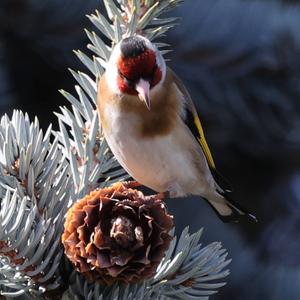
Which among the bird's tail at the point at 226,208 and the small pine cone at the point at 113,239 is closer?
the small pine cone at the point at 113,239

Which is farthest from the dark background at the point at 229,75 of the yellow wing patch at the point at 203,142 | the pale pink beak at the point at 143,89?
the pale pink beak at the point at 143,89

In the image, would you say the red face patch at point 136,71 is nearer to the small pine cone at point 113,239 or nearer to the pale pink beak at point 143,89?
the pale pink beak at point 143,89

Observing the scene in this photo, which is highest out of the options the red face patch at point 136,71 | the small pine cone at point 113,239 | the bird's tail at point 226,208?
the red face patch at point 136,71

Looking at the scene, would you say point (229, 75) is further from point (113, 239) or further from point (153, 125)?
point (113, 239)

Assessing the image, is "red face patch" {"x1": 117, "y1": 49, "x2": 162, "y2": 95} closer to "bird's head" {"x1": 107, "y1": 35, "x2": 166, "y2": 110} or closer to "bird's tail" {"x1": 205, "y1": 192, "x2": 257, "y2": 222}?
"bird's head" {"x1": 107, "y1": 35, "x2": 166, "y2": 110}

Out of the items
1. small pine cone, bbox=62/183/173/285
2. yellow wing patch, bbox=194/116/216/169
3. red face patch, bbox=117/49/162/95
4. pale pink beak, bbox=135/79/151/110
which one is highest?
red face patch, bbox=117/49/162/95

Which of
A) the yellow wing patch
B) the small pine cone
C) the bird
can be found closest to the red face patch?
the bird

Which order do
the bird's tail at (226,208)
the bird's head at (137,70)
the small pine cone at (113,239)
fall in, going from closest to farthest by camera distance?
the small pine cone at (113,239) → the bird's head at (137,70) → the bird's tail at (226,208)
